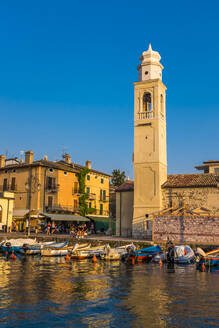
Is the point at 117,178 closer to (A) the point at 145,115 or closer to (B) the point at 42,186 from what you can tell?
(B) the point at 42,186

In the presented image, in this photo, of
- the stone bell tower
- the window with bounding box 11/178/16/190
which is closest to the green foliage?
the window with bounding box 11/178/16/190

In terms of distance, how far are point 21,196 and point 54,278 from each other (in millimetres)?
30985

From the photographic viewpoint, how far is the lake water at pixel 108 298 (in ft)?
36.1

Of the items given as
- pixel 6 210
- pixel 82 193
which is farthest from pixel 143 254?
pixel 82 193

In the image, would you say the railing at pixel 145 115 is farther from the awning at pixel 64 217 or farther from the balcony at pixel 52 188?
the balcony at pixel 52 188

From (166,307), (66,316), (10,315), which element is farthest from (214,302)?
(10,315)

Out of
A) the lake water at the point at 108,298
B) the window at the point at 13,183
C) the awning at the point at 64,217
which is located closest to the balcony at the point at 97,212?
the awning at the point at 64,217

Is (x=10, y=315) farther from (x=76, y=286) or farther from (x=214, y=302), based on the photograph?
(x=214, y=302)

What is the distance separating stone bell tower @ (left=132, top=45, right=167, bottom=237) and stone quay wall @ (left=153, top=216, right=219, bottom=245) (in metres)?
2.87

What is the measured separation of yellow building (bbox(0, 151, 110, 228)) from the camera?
47.1m

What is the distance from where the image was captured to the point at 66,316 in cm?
1144

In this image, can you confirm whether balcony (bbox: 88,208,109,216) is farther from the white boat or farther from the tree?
the white boat

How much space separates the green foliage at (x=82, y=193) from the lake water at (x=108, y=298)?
29.8m

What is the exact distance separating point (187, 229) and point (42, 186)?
23.4m
